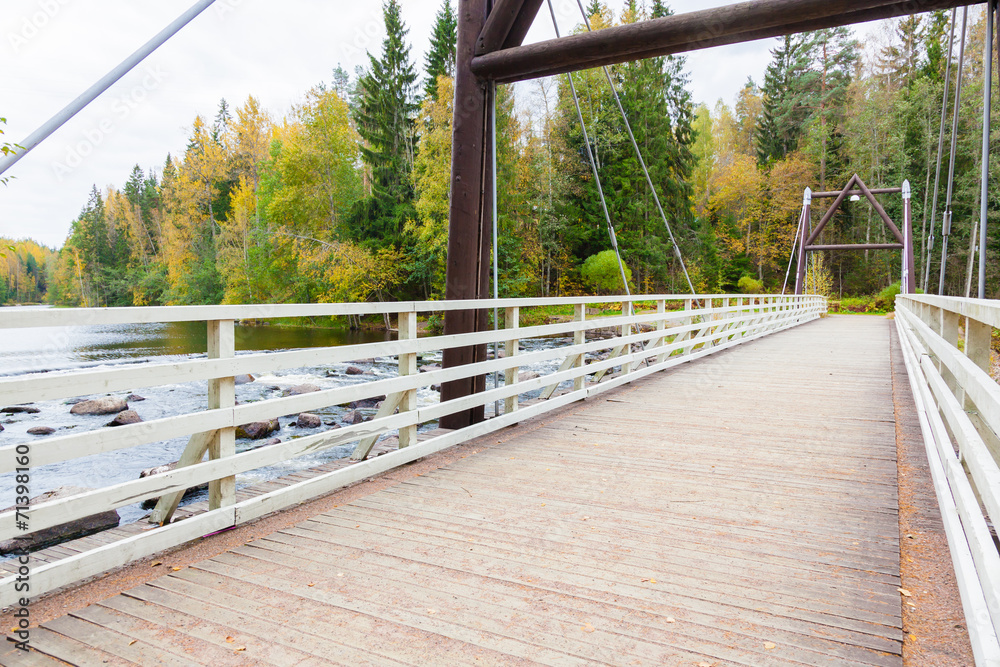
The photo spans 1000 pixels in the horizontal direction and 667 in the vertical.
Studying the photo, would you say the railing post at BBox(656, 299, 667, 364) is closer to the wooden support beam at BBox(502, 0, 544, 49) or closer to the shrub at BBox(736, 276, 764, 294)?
the wooden support beam at BBox(502, 0, 544, 49)

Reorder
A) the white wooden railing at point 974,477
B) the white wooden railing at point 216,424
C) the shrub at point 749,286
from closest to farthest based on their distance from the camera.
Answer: the white wooden railing at point 974,477
the white wooden railing at point 216,424
the shrub at point 749,286

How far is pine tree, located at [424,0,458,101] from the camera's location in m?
27.6

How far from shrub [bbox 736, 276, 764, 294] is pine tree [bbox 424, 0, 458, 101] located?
18360mm

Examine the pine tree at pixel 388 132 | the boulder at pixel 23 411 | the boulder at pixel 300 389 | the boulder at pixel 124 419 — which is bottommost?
the boulder at pixel 23 411

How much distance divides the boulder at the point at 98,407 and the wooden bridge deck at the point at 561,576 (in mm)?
7711

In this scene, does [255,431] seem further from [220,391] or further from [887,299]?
[887,299]

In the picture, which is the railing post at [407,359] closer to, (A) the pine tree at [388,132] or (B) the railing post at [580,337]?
(B) the railing post at [580,337]

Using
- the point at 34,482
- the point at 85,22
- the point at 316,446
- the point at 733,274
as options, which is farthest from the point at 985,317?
the point at 733,274

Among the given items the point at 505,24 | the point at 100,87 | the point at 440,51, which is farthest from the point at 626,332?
the point at 440,51

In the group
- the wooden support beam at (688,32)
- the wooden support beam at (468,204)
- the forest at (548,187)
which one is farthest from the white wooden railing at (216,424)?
the forest at (548,187)

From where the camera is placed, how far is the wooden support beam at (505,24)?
14.4ft

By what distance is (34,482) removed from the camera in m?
6.20

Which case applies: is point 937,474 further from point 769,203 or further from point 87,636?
point 769,203

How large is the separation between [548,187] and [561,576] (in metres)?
25.3
